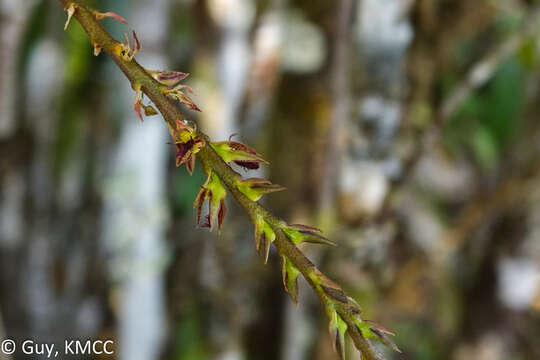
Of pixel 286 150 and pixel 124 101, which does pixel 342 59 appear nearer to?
pixel 286 150

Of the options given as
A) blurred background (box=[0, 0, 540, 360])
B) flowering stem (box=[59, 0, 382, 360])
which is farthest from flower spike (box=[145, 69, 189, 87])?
blurred background (box=[0, 0, 540, 360])

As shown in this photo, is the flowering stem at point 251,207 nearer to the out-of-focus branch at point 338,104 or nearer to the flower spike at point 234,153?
the flower spike at point 234,153

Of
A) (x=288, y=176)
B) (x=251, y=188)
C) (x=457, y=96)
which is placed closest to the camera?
(x=251, y=188)

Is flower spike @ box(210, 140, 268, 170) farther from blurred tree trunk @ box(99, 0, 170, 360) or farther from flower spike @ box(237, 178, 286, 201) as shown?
blurred tree trunk @ box(99, 0, 170, 360)

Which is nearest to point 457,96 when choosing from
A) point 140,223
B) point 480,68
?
point 480,68

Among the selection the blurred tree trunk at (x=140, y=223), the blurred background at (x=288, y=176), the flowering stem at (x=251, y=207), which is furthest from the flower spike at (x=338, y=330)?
the blurred tree trunk at (x=140, y=223)

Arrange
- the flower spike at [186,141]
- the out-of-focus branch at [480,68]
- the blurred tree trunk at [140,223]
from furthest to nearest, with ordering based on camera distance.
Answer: the blurred tree trunk at [140,223]
the out-of-focus branch at [480,68]
the flower spike at [186,141]

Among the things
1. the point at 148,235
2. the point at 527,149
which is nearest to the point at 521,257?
the point at 527,149

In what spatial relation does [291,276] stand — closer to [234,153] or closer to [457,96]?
[234,153]

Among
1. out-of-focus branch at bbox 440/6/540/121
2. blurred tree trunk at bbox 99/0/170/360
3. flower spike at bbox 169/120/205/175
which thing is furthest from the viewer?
blurred tree trunk at bbox 99/0/170/360
